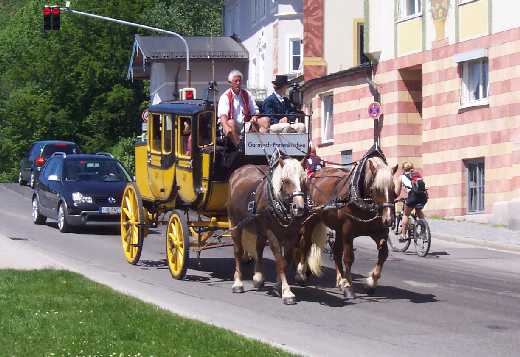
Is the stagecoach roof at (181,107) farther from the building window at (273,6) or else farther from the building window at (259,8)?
the building window at (259,8)

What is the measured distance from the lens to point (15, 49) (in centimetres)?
11444

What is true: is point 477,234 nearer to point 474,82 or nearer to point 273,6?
point 474,82

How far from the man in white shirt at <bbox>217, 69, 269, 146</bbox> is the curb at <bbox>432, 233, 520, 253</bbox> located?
31.4 feet

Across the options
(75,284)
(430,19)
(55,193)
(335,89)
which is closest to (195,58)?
(335,89)

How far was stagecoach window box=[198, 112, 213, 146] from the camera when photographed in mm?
18734

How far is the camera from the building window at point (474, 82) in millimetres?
35188

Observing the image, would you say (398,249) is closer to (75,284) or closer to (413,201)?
(413,201)

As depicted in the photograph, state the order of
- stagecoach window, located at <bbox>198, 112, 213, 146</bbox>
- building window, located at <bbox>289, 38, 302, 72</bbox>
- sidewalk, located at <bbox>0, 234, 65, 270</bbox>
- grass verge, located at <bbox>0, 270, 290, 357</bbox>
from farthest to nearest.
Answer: building window, located at <bbox>289, 38, 302, 72</bbox> → sidewalk, located at <bbox>0, 234, 65, 270</bbox> → stagecoach window, located at <bbox>198, 112, 213, 146</bbox> → grass verge, located at <bbox>0, 270, 290, 357</bbox>

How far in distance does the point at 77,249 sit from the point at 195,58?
48.0 metres

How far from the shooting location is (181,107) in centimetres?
1952

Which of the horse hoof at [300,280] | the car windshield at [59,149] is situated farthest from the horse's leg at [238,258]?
the car windshield at [59,149]

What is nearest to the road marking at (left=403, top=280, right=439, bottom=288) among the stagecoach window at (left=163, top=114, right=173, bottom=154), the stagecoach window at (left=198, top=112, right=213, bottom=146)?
the stagecoach window at (left=198, top=112, right=213, bottom=146)

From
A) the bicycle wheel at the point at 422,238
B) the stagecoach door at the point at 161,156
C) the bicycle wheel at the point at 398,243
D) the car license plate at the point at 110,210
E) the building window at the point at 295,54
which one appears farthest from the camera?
the building window at the point at 295,54

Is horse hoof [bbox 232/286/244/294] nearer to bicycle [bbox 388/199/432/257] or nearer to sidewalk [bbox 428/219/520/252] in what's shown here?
bicycle [bbox 388/199/432/257]
